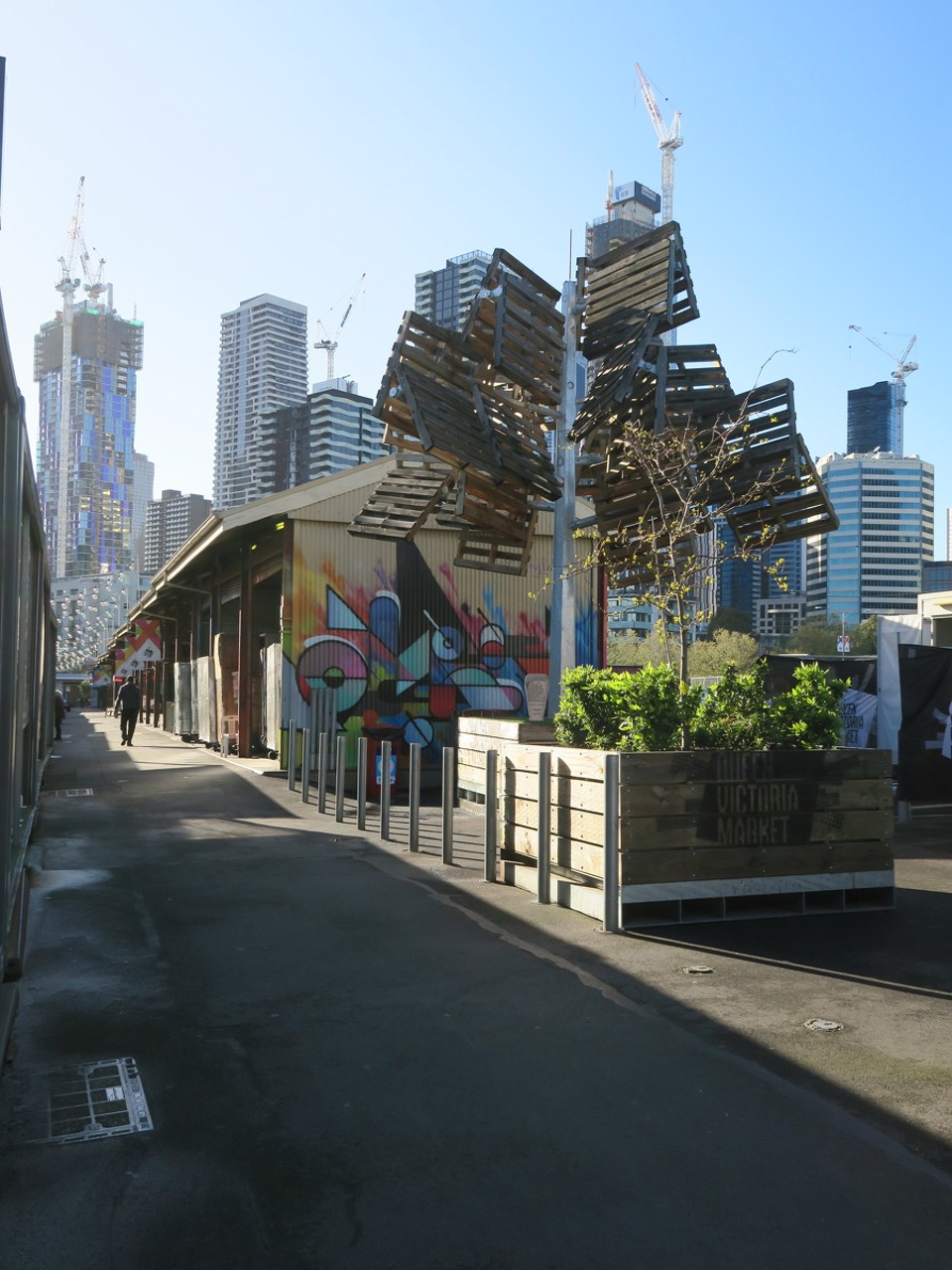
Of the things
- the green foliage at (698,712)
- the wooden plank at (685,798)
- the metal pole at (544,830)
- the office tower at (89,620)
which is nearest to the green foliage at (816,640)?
the office tower at (89,620)

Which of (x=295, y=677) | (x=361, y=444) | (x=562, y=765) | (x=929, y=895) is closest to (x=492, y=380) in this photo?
(x=295, y=677)

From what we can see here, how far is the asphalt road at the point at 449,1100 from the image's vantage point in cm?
328

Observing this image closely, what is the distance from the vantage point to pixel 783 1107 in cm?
427

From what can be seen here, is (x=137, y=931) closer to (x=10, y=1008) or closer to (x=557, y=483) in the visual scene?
(x=10, y=1008)

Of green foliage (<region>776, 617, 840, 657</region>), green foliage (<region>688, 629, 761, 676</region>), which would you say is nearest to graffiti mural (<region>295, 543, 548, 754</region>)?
green foliage (<region>688, 629, 761, 676</region>)

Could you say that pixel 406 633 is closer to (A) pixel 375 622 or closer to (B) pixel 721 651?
(A) pixel 375 622

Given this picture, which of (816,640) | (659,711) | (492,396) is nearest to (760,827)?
(659,711)

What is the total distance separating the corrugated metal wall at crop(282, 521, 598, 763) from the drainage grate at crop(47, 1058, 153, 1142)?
47.8 feet

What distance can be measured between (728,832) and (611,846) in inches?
36.8

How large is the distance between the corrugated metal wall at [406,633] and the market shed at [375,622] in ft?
0.08

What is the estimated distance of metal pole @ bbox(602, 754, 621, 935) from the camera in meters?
7.36

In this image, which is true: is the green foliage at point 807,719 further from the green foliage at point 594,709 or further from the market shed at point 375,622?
the market shed at point 375,622

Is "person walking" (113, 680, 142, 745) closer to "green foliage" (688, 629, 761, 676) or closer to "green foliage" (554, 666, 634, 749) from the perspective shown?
"green foliage" (554, 666, 634, 749)

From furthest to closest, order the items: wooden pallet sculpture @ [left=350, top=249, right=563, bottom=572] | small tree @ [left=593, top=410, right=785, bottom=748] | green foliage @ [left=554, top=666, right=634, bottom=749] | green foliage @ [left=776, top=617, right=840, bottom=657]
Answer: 1. green foliage @ [left=776, top=617, right=840, bottom=657]
2. wooden pallet sculpture @ [left=350, top=249, right=563, bottom=572]
3. small tree @ [left=593, top=410, right=785, bottom=748]
4. green foliage @ [left=554, top=666, right=634, bottom=749]
